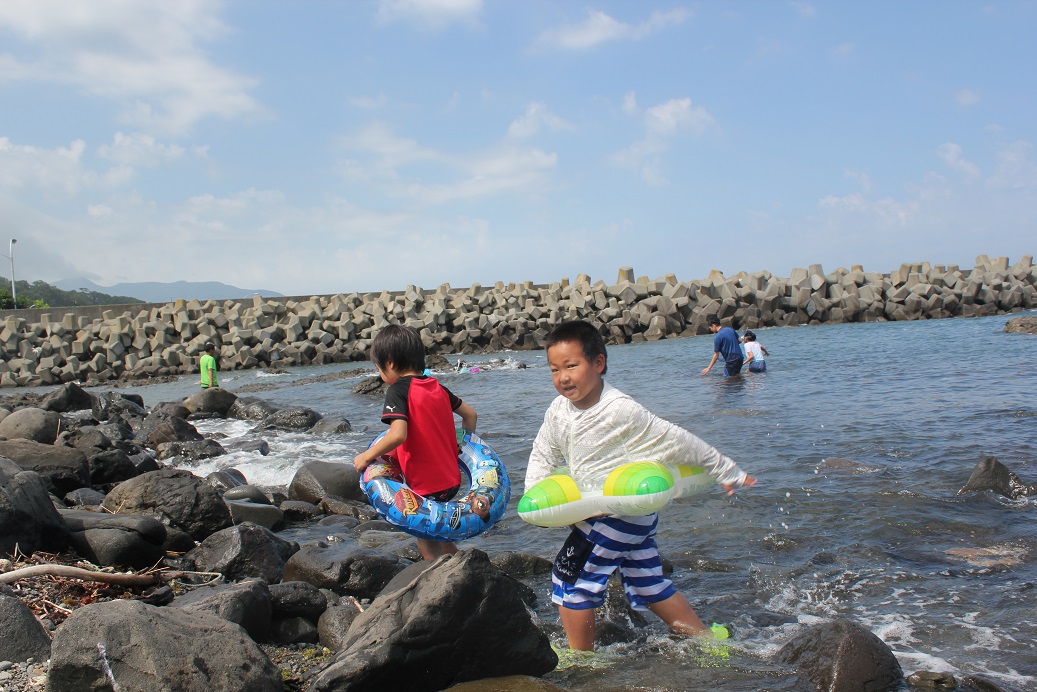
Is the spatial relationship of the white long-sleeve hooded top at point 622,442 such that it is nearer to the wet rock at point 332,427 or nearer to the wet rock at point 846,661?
the wet rock at point 846,661

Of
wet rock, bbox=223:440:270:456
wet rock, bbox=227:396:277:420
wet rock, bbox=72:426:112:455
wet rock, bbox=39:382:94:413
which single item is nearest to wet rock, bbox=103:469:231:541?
wet rock, bbox=72:426:112:455

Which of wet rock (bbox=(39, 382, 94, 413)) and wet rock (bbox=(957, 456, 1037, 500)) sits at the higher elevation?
wet rock (bbox=(957, 456, 1037, 500))

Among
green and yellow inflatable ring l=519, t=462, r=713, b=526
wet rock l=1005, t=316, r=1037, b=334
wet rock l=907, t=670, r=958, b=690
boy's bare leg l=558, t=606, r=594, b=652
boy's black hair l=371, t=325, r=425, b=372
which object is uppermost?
boy's black hair l=371, t=325, r=425, b=372

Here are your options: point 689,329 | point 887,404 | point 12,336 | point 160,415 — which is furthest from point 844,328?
point 12,336

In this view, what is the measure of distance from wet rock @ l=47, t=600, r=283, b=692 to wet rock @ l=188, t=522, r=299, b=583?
1951mm

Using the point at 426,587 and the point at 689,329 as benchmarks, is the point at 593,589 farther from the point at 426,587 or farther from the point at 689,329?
the point at 689,329

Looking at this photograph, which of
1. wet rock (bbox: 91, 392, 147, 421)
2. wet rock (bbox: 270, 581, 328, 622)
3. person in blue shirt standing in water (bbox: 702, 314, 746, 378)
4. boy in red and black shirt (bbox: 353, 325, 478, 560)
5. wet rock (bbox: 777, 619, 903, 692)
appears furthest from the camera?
person in blue shirt standing in water (bbox: 702, 314, 746, 378)

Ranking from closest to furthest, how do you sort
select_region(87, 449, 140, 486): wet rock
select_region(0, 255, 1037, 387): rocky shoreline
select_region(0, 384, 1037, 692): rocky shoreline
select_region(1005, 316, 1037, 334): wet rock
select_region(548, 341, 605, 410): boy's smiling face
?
select_region(0, 384, 1037, 692): rocky shoreline → select_region(548, 341, 605, 410): boy's smiling face → select_region(87, 449, 140, 486): wet rock → select_region(1005, 316, 1037, 334): wet rock → select_region(0, 255, 1037, 387): rocky shoreline

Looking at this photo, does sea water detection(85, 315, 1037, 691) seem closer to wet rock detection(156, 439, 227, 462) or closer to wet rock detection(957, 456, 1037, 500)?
wet rock detection(957, 456, 1037, 500)

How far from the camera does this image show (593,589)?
3992 mm

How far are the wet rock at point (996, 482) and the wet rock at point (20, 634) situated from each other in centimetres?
722

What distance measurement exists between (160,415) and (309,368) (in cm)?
1478

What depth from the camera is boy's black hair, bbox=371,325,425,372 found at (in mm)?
4879

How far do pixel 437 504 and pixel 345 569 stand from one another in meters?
1.10
